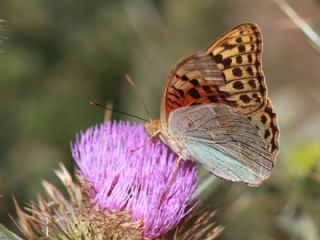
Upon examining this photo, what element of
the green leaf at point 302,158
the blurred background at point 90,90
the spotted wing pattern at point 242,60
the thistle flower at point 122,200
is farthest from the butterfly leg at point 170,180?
the green leaf at point 302,158

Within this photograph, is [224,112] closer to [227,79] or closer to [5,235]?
[227,79]

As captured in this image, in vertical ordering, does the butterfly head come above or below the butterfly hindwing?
above

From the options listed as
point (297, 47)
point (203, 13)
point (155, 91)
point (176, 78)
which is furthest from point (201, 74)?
point (297, 47)

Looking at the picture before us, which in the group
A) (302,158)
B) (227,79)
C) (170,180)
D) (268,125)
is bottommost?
(302,158)

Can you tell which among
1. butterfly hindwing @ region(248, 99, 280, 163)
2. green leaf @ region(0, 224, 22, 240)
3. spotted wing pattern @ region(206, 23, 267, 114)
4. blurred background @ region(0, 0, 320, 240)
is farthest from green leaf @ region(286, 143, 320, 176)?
green leaf @ region(0, 224, 22, 240)

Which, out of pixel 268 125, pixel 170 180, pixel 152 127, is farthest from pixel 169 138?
pixel 268 125

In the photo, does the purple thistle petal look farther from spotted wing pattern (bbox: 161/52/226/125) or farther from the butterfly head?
spotted wing pattern (bbox: 161/52/226/125)

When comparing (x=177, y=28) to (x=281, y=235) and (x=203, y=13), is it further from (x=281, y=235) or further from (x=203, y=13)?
(x=281, y=235)
